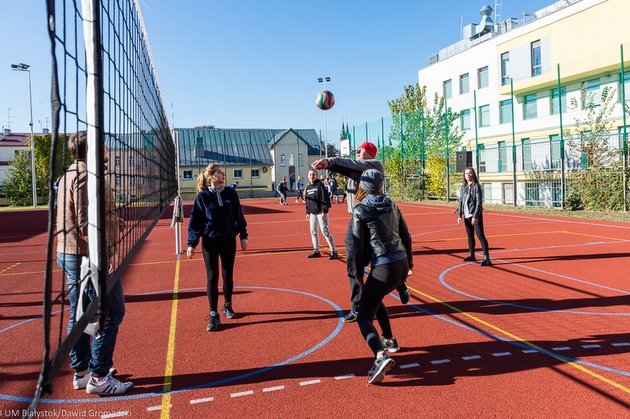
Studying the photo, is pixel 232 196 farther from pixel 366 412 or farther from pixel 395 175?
pixel 395 175

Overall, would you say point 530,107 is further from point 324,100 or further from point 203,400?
point 203,400

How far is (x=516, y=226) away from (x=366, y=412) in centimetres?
1339

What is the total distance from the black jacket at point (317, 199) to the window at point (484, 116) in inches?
996

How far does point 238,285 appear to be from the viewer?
25.6 ft

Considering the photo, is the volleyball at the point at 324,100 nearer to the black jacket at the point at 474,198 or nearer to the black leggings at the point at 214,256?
the black jacket at the point at 474,198

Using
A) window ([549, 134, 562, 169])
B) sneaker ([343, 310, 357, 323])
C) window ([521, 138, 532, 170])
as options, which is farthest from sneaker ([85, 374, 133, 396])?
window ([521, 138, 532, 170])

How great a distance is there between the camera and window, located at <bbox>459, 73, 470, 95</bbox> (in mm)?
33969

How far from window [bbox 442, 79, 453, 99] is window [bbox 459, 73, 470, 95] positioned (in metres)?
1.07

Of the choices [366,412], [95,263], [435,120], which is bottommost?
[366,412]

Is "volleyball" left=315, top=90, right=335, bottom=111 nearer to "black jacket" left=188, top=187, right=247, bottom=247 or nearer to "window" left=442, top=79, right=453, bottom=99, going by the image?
"black jacket" left=188, top=187, right=247, bottom=247

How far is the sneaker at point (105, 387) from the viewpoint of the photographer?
385cm

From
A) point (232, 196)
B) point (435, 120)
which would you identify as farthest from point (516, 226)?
point (435, 120)

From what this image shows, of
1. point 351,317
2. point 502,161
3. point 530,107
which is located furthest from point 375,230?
point 530,107

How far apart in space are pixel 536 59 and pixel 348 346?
96.0ft
